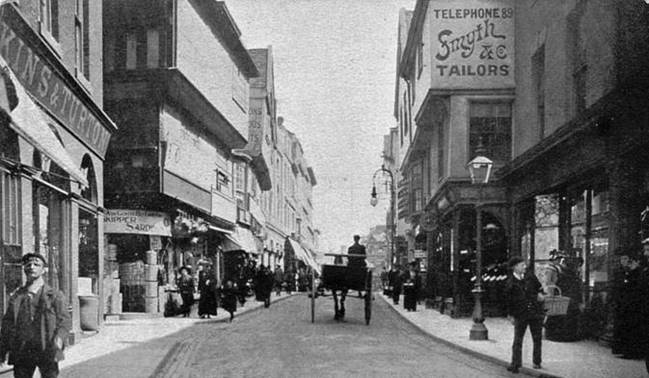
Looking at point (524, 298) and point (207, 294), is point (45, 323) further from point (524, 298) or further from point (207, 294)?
point (207, 294)

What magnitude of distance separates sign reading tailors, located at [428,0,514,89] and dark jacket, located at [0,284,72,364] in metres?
18.7

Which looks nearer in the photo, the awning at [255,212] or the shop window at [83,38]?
the shop window at [83,38]

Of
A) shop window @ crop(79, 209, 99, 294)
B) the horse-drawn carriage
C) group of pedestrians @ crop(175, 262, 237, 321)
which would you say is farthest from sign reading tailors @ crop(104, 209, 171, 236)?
the horse-drawn carriage

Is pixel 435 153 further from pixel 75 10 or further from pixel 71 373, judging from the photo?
pixel 71 373

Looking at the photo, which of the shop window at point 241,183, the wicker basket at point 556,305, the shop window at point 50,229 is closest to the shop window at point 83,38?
the shop window at point 50,229

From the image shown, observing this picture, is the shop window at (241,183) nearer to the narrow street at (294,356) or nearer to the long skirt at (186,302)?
the long skirt at (186,302)

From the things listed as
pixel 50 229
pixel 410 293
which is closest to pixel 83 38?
pixel 50 229

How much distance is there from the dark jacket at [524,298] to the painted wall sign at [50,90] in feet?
24.0

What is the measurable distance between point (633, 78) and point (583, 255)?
505 centimetres

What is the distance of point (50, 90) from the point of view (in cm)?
1322

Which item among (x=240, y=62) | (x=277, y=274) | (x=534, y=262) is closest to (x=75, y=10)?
(x=534, y=262)

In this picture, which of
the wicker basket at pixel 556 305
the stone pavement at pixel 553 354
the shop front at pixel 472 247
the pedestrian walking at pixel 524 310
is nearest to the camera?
the stone pavement at pixel 553 354

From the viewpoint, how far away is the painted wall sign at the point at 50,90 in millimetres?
10773

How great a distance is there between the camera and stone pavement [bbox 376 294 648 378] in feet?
34.6
